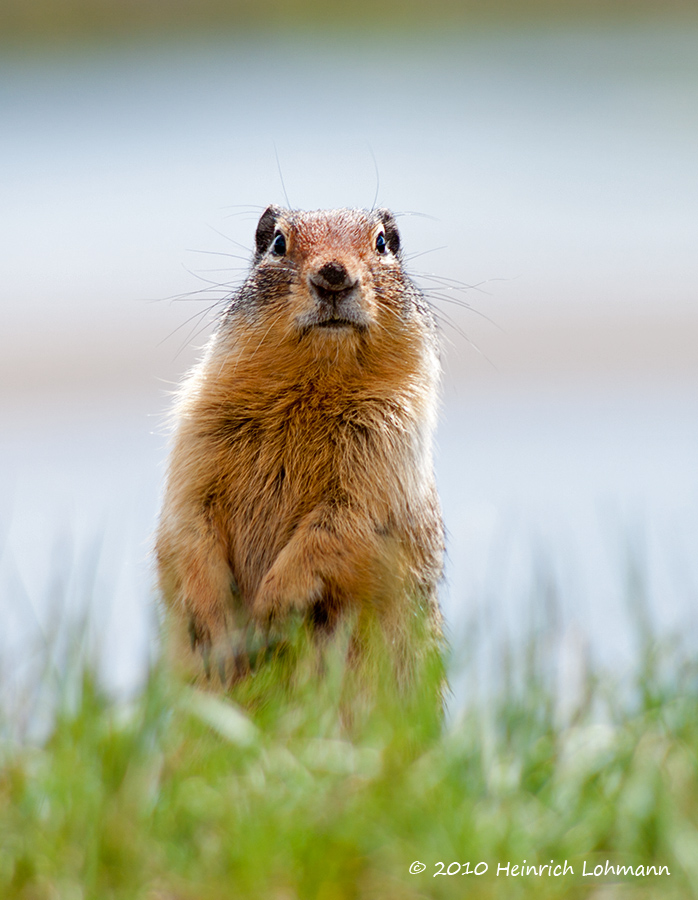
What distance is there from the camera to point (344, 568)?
446cm

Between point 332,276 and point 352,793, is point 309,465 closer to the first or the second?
point 332,276

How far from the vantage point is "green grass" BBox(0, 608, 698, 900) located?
7.73ft

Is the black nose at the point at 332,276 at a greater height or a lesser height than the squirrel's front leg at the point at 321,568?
greater

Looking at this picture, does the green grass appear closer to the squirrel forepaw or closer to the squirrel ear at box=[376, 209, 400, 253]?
the squirrel forepaw

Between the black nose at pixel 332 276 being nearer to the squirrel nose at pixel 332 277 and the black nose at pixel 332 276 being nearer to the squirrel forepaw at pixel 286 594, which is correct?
the squirrel nose at pixel 332 277

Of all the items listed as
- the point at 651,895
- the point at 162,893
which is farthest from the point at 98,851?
the point at 651,895

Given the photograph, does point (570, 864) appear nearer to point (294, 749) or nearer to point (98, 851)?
point (294, 749)

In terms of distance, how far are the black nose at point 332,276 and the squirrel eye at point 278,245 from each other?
782 millimetres

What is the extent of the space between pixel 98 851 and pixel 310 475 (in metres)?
2.62

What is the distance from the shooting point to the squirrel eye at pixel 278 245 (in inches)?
217

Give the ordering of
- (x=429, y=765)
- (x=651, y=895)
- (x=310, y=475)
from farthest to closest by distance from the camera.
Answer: (x=310, y=475), (x=429, y=765), (x=651, y=895)

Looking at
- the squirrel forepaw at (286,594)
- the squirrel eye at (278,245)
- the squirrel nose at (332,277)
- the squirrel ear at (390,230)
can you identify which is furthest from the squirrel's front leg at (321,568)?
the squirrel ear at (390,230)

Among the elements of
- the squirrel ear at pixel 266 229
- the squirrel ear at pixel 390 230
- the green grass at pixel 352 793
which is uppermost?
the squirrel ear at pixel 266 229

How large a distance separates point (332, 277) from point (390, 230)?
1393 millimetres
